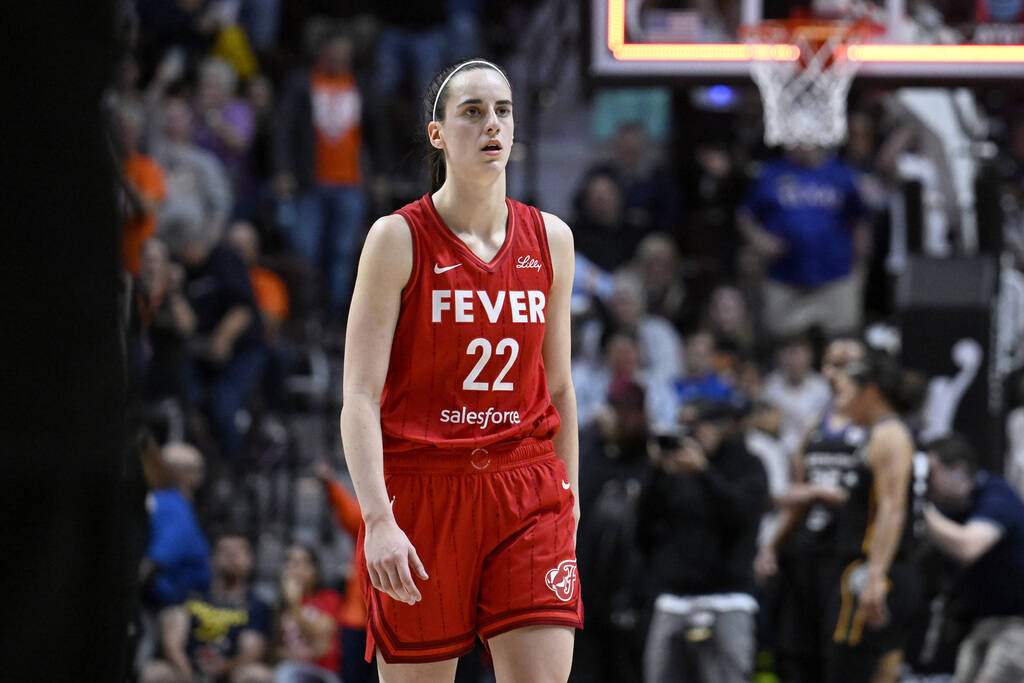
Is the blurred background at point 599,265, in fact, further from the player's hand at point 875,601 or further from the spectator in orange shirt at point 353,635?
the player's hand at point 875,601

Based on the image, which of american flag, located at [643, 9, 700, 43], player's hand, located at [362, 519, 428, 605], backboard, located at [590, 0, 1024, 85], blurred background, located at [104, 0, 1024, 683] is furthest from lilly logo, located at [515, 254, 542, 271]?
american flag, located at [643, 9, 700, 43]

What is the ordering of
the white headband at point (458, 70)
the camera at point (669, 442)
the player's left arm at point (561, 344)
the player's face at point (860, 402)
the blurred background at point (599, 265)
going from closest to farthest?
the white headband at point (458, 70)
the player's left arm at point (561, 344)
the player's face at point (860, 402)
the camera at point (669, 442)
the blurred background at point (599, 265)

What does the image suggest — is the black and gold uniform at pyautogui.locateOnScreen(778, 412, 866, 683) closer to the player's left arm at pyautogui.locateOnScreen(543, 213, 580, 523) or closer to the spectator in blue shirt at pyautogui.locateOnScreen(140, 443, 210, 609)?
the spectator in blue shirt at pyautogui.locateOnScreen(140, 443, 210, 609)

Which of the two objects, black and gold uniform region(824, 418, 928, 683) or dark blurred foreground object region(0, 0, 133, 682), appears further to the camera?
black and gold uniform region(824, 418, 928, 683)

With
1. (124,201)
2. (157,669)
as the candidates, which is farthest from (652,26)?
(124,201)

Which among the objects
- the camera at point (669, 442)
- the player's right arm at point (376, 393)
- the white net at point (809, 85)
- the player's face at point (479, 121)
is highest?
the white net at point (809, 85)

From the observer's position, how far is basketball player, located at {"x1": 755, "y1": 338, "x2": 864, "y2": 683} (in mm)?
7844

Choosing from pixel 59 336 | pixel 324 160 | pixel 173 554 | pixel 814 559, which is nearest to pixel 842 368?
pixel 814 559

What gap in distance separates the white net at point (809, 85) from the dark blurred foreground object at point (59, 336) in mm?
8433

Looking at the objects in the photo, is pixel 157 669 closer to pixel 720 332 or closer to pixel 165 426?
pixel 165 426

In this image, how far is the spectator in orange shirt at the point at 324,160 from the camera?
40.1 feet

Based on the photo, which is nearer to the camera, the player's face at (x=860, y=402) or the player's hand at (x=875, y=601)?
the player's hand at (x=875, y=601)

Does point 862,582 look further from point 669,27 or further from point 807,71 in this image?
point 669,27

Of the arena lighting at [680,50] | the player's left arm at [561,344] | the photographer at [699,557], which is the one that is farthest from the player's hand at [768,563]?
the player's left arm at [561,344]
